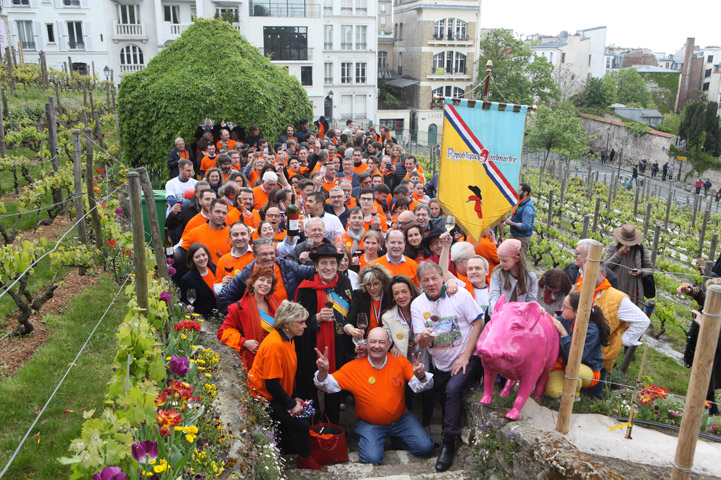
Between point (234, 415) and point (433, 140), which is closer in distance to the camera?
point (234, 415)

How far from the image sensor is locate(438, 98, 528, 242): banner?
285 inches

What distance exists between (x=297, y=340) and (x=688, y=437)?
12.0 ft

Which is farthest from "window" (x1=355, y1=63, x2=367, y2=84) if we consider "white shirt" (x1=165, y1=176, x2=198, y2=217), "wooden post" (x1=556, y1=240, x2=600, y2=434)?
"wooden post" (x1=556, y1=240, x2=600, y2=434)

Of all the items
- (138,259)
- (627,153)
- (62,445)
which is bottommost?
(627,153)

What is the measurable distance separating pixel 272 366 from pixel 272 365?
0.04ft

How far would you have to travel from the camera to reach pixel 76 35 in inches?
1580

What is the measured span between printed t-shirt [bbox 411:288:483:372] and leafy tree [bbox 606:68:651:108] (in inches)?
2854

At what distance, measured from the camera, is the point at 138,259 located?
4938mm

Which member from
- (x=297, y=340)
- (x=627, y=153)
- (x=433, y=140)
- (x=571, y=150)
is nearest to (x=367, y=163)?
(x=297, y=340)

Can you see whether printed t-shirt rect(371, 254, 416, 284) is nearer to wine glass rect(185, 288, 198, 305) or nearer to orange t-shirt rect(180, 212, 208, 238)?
wine glass rect(185, 288, 198, 305)

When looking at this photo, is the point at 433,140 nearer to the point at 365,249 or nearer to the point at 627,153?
the point at 627,153

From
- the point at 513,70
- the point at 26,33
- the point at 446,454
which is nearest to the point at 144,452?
the point at 446,454

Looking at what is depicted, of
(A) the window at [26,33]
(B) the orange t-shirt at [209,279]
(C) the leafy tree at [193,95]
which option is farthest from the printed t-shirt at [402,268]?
(A) the window at [26,33]

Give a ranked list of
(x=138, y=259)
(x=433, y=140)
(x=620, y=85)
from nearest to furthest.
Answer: (x=138, y=259)
(x=433, y=140)
(x=620, y=85)
